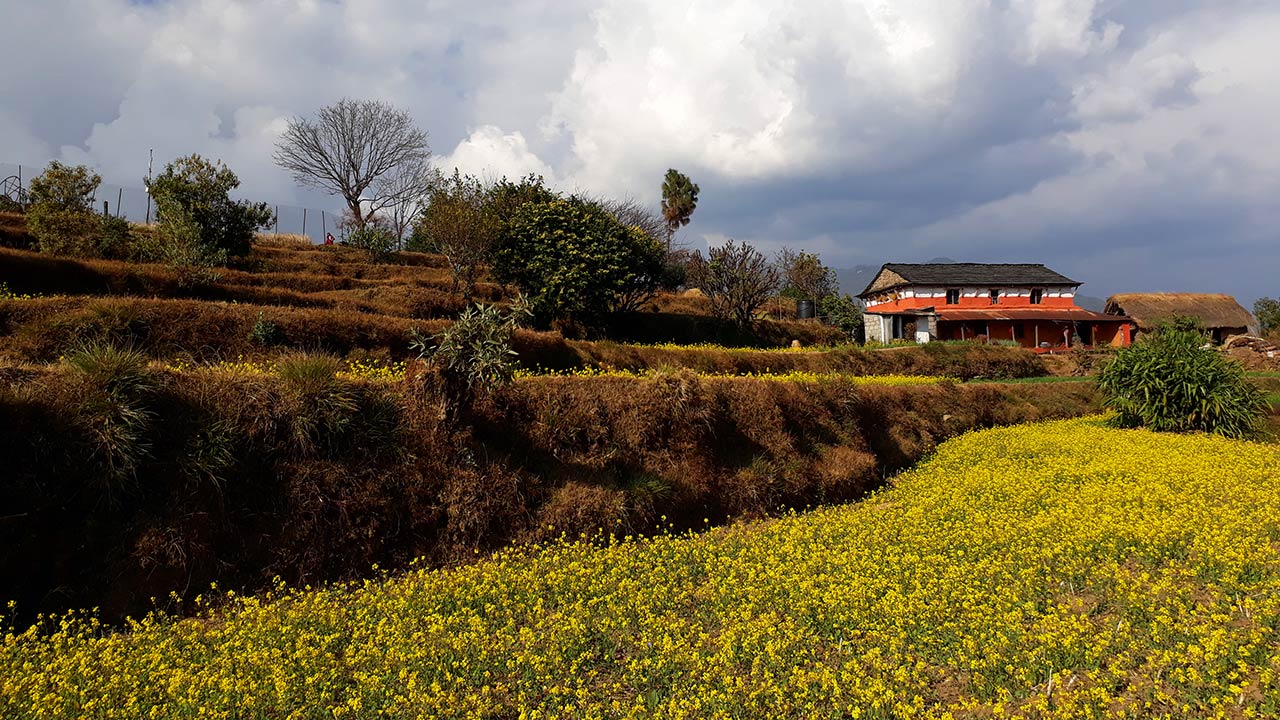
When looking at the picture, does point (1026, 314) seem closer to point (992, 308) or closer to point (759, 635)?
point (992, 308)

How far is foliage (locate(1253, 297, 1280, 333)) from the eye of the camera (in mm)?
48684

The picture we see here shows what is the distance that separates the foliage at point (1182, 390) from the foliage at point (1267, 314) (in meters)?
42.5

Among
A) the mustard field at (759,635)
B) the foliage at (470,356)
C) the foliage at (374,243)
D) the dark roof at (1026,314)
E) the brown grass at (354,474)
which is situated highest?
the foliage at (374,243)

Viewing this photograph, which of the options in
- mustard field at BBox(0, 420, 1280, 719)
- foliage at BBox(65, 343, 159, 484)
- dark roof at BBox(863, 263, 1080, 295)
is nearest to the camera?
mustard field at BBox(0, 420, 1280, 719)

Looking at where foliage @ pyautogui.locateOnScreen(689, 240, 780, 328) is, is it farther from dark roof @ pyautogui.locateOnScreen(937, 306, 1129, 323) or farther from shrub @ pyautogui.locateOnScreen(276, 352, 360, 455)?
shrub @ pyautogui.locateOnScreen(276, 352, 360, 455)

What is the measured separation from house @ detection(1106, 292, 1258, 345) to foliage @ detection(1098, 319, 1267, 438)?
1327 inches

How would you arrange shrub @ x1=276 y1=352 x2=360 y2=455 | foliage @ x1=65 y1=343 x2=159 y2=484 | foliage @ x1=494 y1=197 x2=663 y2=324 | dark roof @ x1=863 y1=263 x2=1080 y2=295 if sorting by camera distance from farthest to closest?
dark roof @ x1=863 y1=263 x2=1080 y2=295, foliage @ x1=494 y1=197 x2=663 y2=324, shrub @ x1=276 y1=352 x2=360 y2=455, foliage @ x1=65 y1=343 x2=159 y2=484

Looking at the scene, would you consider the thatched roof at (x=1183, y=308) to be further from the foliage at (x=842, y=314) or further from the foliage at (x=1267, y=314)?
the foliage at (x=842, y=314)

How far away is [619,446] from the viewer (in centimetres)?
1140

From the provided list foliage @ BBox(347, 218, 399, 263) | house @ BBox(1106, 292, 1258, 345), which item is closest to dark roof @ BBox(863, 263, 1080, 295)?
house @ BBox(1106, 292, 1258, 345)

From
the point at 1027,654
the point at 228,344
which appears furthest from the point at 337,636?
the point at 228,344

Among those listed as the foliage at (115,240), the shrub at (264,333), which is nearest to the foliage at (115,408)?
the shrub at (264,333)

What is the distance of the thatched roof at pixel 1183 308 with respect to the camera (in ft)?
149

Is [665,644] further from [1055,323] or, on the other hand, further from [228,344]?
[1055,323]
